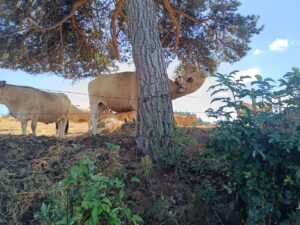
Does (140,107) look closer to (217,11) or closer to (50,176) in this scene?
(50,176)

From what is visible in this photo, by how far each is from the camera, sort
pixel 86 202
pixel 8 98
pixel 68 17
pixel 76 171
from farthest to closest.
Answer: pixel 8 98, pixel 68 17, pixel 76 171, pixel 86 202

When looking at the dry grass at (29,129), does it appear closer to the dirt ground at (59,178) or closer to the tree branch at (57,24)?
the tree branch at (57,24)

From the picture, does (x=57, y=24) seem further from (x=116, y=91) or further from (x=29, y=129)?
(x=29, y=129)

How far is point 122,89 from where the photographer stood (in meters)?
9.88

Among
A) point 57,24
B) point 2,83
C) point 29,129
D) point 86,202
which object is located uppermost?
point 57,24

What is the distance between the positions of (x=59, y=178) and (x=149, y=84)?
1842mm

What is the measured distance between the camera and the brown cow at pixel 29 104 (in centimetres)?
1081

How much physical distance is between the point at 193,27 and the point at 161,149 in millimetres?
6519

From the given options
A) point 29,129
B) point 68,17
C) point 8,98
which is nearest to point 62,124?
point 8,98

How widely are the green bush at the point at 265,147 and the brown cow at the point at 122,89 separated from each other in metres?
5.37

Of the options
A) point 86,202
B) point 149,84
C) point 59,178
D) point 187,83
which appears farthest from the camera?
point 187,83

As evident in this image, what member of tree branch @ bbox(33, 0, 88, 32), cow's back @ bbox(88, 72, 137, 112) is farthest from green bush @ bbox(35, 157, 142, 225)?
tree branch @ bbox(33, 0, 88, 32)

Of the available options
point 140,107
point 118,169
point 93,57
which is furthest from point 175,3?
point 118,169

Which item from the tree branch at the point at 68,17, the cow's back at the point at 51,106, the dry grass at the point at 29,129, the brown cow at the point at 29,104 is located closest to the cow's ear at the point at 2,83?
the brown cow at the point at 29,104
